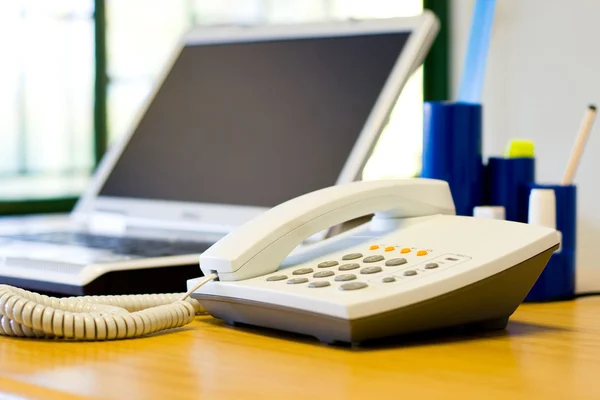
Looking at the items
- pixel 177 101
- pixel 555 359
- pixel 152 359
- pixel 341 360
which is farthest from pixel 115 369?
pixel 177 101

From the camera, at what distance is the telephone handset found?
0.72 metres

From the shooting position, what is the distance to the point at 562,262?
91cm

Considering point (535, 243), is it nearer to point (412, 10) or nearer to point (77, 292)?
point (77, 292)

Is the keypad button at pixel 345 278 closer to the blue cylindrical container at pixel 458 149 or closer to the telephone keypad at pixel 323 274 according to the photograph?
the telephone keypad at pixel 323 274

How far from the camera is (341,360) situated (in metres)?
0.62

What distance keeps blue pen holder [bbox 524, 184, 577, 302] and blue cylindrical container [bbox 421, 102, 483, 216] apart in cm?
7

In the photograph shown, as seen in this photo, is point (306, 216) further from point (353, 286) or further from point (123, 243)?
point (123, 243)

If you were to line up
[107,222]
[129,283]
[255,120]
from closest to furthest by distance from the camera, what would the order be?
[129,283] < [255,120] < [107,222]

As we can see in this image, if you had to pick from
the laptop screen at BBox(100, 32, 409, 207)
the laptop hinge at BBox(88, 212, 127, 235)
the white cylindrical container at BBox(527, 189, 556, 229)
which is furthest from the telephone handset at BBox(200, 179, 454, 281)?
the laptop hinge at BBox(88, 212, 127, 235)

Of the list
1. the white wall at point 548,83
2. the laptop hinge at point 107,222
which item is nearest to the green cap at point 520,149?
the laptop hinge at point 107,222

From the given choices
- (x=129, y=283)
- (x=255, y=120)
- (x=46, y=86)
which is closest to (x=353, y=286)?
(x=129, y=283)

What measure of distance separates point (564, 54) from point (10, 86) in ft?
5.03

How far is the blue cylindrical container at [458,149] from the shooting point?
3.09 feet

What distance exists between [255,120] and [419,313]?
2.02 ft
